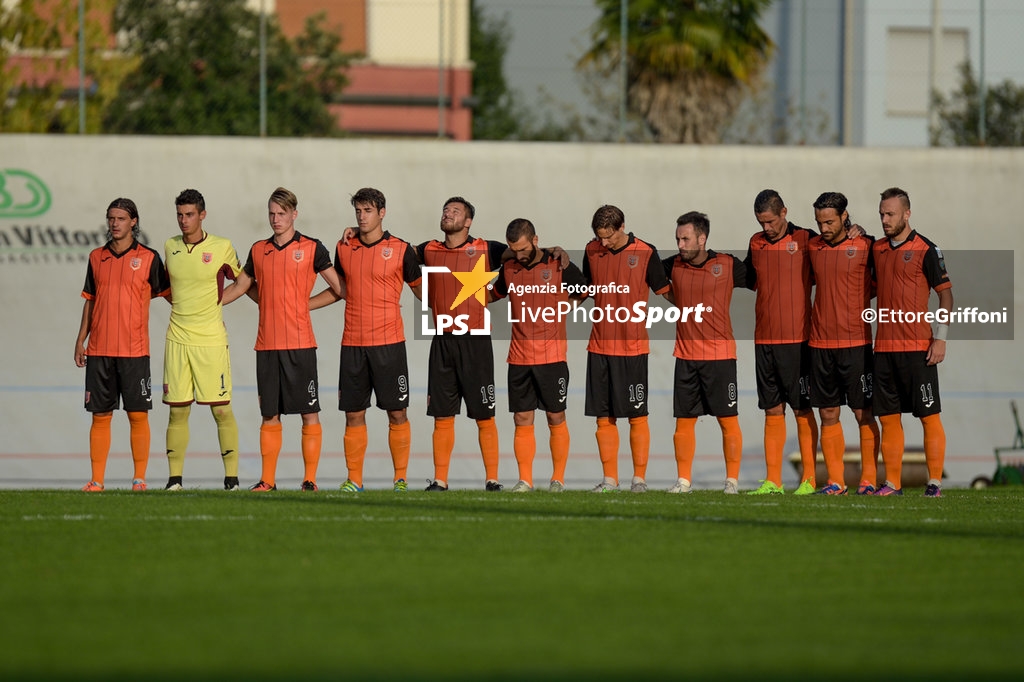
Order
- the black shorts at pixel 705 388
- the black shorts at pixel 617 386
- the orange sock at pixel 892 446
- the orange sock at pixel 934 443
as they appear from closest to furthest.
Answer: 1. the orange sock at pixel 934 443
2. the orange sock at pixel 892 446
3. the black shorts at pixel 705 388
4. the black shorts at pixel 617 386

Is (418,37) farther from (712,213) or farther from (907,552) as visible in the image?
(907,552)

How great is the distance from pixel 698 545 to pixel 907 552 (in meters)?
0.88

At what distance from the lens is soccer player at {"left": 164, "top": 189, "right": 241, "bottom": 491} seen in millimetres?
9148

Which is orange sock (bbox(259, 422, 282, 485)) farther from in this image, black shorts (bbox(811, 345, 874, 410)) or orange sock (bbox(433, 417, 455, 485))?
black shorts (bbox(811, 345, 874, 410))

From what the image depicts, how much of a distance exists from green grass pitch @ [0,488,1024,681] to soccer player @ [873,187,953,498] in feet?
5.19

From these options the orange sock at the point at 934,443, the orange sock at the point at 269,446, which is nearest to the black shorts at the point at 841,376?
the orange sock at the point at 934,443

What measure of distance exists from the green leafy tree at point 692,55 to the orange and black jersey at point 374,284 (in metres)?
11.8

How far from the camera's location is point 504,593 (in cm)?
465

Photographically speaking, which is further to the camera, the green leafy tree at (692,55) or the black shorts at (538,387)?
the green leafy tree at (692,55)

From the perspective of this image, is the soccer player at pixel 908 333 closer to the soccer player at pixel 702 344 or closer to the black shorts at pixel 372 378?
the soccer player at pixel 702 344

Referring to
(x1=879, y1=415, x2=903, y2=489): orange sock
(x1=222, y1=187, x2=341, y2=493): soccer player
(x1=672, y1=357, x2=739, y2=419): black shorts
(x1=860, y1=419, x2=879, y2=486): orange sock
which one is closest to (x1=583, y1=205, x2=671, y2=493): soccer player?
(x1=672, y1=357, x2=739, y2=419): black shorts

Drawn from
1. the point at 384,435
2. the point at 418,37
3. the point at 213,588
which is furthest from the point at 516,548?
the point at 418,37

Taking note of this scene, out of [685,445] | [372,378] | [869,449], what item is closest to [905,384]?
[869,449]

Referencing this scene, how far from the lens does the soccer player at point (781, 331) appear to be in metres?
9.18
